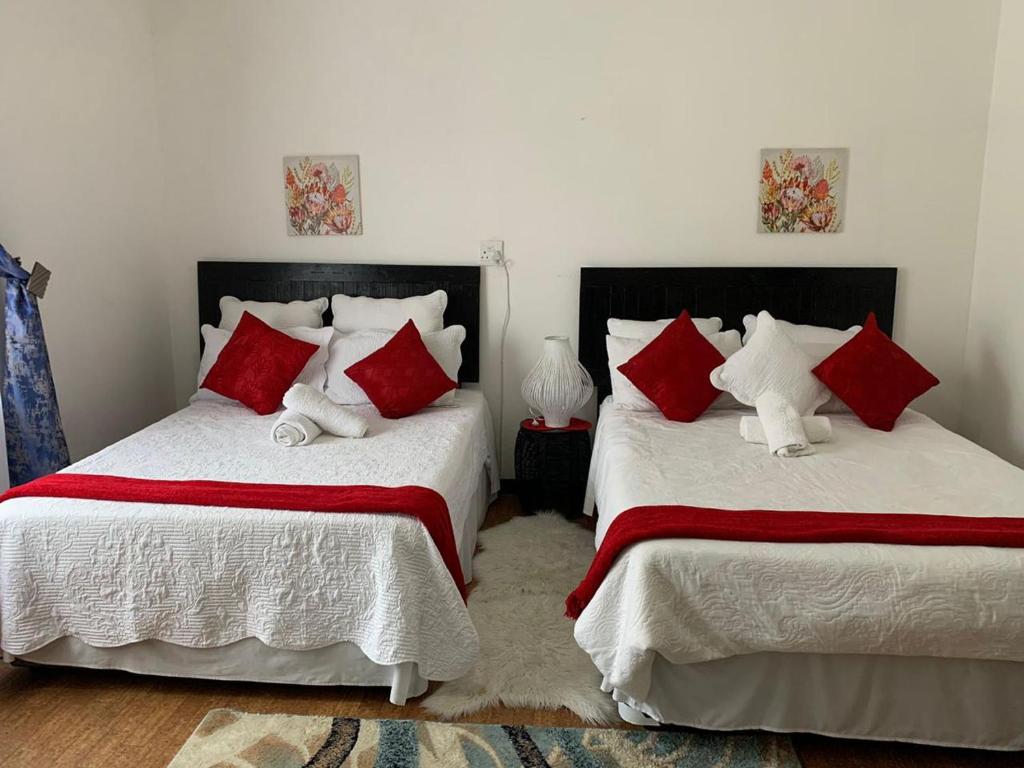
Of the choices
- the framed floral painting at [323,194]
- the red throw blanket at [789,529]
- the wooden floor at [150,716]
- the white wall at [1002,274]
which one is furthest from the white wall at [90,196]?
the white wall at [1002,274]

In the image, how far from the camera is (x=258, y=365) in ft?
11.9

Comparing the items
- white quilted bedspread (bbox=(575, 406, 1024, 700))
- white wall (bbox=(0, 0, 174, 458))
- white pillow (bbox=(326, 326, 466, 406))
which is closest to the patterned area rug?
white quilted bedspread (bbox=(575, 406, 1024, 700))

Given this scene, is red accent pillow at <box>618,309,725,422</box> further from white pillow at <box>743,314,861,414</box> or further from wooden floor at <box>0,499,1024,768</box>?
wooden floor at <box>0,499,1024,768</box>

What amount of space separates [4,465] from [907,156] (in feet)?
13.0

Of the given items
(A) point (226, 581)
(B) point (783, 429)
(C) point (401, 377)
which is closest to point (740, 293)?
(B) point (783, 429)

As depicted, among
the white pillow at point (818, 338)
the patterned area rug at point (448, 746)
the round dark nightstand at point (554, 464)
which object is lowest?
the patterned area rug at point (448, 746)

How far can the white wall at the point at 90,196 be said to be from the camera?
3264mm

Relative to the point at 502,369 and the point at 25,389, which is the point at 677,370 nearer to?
the point at 502,369

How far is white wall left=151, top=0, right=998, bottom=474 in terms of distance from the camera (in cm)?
380

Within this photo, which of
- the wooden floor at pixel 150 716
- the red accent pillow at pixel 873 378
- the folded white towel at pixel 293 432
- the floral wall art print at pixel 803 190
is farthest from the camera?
the floral wall art print at pixel 803 190

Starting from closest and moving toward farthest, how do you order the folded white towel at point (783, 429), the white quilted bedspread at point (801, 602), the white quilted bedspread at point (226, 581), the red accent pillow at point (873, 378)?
1. the white quilted bedspread at point (801, 602)
2. the white quilted bedspread at point (226, 581)
3. the folded white towel at point (783, 429)
4. the red accent pillow at point (873, 378)

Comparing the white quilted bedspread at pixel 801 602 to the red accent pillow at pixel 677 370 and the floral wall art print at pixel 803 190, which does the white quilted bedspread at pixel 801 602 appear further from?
the floral wall art print at pixel 803 190

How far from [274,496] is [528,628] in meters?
0.96

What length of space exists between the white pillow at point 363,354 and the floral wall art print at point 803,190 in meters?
1.55
